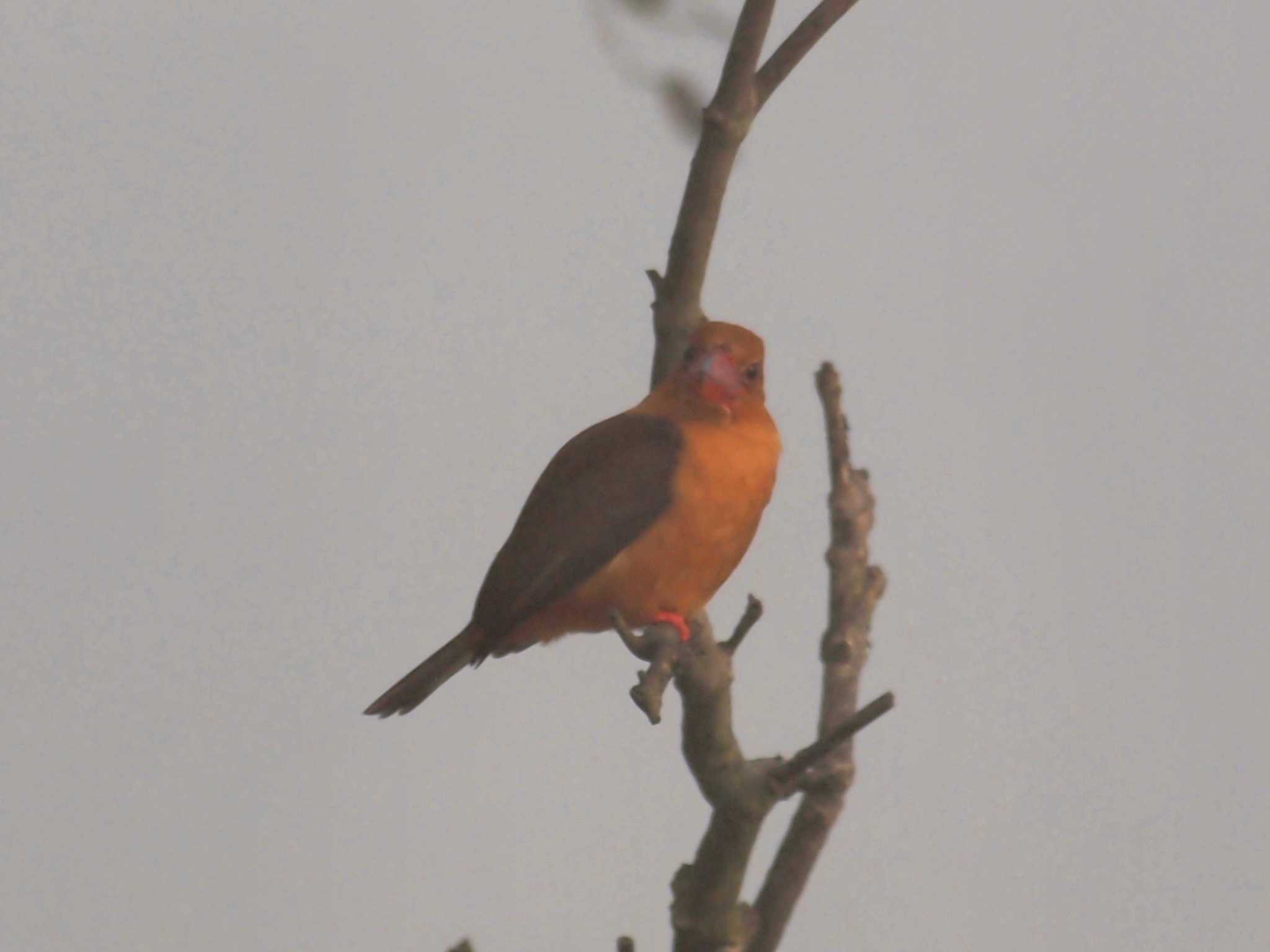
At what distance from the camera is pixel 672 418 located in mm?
1747

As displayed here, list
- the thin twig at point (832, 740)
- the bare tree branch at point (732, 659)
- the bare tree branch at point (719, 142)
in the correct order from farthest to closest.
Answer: the bare tree branch at point (719, 142) < the bare tree branch at point (732, 659) < the thin twig at point (832, 740)

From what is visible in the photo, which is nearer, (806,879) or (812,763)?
(812,763)

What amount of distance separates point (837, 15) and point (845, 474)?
0.42 m

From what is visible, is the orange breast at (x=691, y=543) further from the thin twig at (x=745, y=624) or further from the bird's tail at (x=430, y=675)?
the thin twig at (x=745, y=624)

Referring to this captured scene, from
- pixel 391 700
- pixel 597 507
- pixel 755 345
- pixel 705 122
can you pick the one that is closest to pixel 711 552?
pixel 597 507

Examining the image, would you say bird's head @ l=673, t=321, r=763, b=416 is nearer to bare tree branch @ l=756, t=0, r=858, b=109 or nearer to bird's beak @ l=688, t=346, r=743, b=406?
bird's beak @ l=688, t=346, r=743, b=406

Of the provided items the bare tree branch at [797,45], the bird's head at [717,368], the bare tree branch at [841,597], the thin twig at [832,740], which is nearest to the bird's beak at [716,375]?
the bird's head at [717,368]

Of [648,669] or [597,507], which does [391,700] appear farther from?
[648,669]

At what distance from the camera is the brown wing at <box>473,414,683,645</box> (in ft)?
5.54

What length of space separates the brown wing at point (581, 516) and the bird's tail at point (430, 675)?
31 mm


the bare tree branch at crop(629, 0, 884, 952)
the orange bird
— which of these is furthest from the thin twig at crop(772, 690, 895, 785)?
the orange bird

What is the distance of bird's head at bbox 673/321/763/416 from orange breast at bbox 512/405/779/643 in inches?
1.2

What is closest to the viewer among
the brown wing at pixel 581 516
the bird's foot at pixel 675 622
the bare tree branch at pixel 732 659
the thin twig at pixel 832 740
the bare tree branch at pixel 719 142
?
the thin twig at pixel 832 740

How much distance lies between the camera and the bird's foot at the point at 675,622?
1.51m
